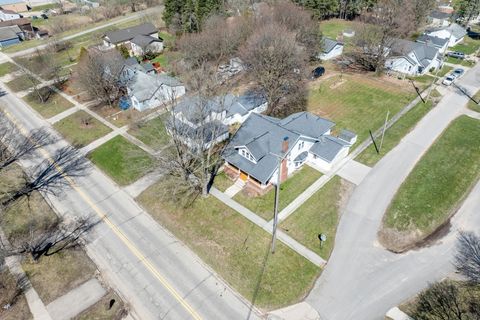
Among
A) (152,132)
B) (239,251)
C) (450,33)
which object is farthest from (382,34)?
(239,251)

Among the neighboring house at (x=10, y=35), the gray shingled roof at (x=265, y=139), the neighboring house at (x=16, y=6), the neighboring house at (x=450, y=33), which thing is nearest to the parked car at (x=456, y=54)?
the neighboring house at (x=450, y=33)

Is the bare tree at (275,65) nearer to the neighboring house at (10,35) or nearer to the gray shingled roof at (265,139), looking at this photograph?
the gray shingled roof at (265,139)

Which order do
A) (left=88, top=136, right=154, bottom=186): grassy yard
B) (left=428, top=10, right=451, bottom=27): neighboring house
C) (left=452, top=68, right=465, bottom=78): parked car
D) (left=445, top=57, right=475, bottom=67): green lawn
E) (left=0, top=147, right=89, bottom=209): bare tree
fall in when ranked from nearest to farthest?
1. (left=0, top=147, right=89, bottom=209): bare tree
2. (left=88, top=136, right=154, bottom=186): grassy yard
3. (left=452, top=68, right=465, bottom=78): parked car
4. (left=445, top=57, right=475, bottom=67): green lawn
5. (left=428, top=10, right=451, bottom=27): neighboring house

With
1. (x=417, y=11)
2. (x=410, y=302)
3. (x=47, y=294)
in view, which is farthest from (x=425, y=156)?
(x=417, y=11)

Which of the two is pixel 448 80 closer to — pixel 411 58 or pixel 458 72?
pixel 458 72

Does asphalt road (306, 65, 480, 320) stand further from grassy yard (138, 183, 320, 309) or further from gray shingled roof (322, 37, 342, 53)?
gray shingled roof (322, 37, 342, 53)

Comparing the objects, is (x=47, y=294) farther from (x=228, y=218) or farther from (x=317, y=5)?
(x=317, y=5)

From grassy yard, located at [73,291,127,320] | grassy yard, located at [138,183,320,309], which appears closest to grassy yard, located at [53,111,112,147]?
grassy yard, located at [138,183,320,309]
